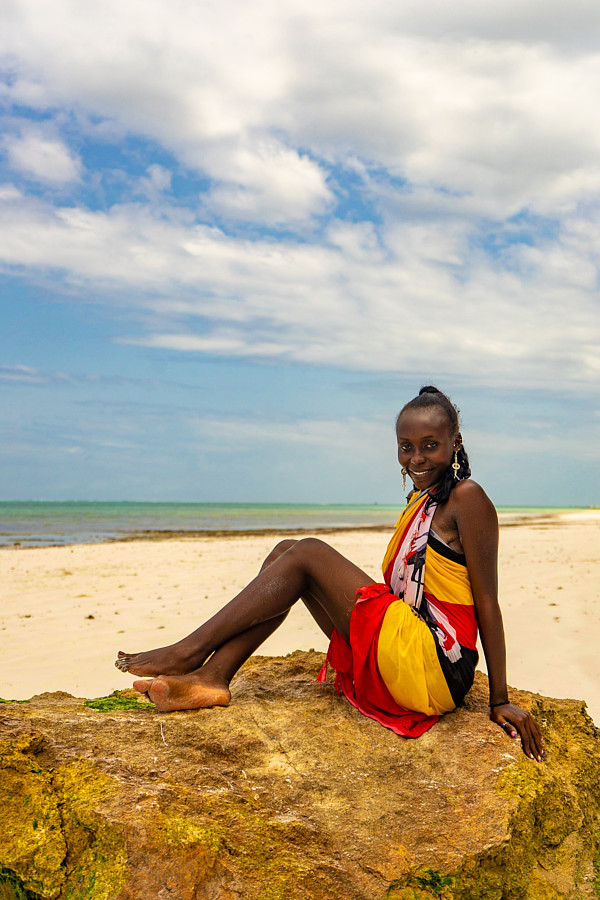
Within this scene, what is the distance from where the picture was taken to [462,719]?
136 inches

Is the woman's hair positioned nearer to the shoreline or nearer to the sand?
the sand

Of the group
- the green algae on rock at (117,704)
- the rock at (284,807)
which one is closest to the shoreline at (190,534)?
the green algae on rock at (117,704)

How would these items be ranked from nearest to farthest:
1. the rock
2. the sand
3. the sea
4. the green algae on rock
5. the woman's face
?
the rock < the woman's face < the green algae on rock < the sand < the sea

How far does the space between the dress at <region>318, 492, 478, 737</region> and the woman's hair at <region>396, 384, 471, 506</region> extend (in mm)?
92

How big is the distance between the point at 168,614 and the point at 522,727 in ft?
20.2

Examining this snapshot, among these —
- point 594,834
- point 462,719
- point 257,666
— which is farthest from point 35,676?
point 594,834

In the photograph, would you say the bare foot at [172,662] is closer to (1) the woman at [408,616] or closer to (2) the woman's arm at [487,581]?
(1) the woman at [408,616]

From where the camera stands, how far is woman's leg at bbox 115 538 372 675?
3.48m

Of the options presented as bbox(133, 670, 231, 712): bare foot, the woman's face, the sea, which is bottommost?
the sea

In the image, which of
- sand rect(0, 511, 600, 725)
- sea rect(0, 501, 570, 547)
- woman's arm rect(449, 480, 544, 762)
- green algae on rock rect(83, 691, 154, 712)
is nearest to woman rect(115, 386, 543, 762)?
woman's arm rect(449, 480, 544, 762)

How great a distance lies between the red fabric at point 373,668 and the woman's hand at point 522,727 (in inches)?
12.5

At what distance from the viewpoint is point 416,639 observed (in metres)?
3.32

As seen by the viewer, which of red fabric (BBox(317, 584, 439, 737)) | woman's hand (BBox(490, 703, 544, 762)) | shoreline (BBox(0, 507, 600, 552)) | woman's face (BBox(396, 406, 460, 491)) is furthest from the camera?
shoreline (BBox(0, 507, 600, 552))

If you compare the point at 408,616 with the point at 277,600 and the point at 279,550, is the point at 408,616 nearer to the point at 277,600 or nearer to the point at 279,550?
the point at 277,600
